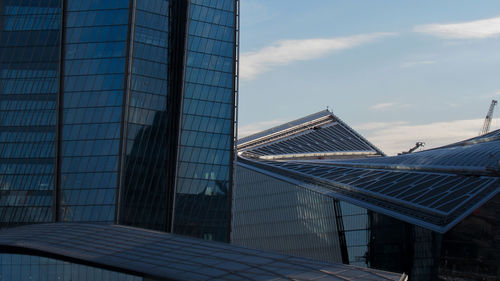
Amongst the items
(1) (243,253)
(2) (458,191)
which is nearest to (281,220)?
(2) (458,191)

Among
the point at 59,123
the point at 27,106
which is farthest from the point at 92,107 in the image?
the point at 27,106

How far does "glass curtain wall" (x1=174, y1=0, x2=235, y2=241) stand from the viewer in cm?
8938

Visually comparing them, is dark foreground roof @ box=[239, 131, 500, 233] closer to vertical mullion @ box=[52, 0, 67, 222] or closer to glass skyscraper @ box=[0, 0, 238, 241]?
glass skyscraper @ box=[0, 0, 238, 241]

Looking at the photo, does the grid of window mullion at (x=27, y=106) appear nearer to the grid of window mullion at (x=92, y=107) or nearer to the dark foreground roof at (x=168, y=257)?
the grid of window mullion at (x=92, y=107)

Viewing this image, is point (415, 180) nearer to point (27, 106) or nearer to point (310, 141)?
point (27, 106)

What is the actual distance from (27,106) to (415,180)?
148ft

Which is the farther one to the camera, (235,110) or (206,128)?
(235,110)

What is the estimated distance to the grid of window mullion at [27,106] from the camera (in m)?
85.2

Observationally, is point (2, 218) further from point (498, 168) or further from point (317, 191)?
point (498, 168)

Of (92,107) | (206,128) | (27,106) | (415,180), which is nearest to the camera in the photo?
(92,107)

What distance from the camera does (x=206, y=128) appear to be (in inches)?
3580

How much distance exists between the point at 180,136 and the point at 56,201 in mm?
15382

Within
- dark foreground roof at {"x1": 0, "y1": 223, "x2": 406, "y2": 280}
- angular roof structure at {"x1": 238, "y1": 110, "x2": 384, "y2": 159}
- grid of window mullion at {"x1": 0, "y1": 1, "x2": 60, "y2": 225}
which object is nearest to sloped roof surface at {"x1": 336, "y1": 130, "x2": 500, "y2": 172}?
angular roof structure at {"x1": 238, "y1": 110, "x2": 384, "y2": 159}

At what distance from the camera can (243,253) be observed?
169ft
